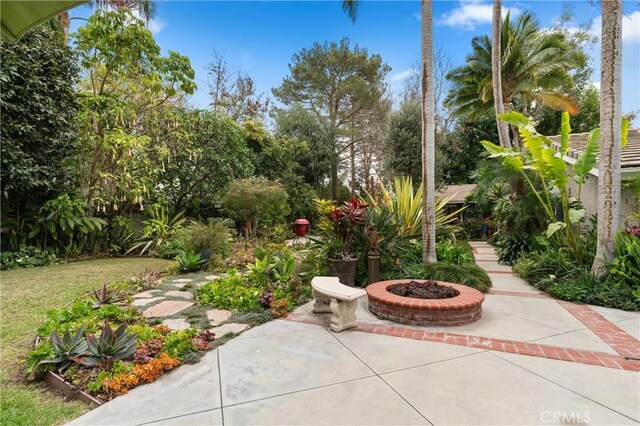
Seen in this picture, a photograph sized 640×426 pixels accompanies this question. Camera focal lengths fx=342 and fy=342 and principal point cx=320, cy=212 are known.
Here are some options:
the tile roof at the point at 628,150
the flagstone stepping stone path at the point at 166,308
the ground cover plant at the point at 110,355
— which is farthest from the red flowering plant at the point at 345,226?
the tile roof at the point at 628,150

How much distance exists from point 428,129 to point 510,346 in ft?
14.0

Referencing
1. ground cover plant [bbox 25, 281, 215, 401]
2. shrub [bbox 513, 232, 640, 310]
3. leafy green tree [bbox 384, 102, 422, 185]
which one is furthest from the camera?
leafy green tree [bbox 384, 102, 422, 185]

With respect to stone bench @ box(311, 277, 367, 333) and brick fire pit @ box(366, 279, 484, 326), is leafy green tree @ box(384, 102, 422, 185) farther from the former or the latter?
stone bench @ box(311, 277, 367, 333)

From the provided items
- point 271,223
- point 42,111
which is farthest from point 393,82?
point 42,111

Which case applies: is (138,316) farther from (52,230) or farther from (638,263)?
(638,263)

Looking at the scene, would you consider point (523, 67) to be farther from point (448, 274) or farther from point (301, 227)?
point (448, 274)

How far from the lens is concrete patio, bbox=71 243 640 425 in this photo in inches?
95.6

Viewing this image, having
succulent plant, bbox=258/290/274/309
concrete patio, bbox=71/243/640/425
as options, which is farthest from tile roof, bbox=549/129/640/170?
succulent plant, bbox=258/290/274/309

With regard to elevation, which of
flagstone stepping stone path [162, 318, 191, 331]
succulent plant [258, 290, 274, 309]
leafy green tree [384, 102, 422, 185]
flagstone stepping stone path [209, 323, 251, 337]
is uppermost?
leafy green tree [384, 102, 422, 185]

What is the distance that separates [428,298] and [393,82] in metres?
21.5

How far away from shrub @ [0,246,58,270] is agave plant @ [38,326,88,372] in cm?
607

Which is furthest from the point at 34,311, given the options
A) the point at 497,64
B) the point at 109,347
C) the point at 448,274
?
the point at 497,64

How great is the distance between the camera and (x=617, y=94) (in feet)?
17.9

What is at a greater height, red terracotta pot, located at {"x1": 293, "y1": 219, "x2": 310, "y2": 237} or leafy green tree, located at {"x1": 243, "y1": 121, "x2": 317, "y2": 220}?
leafy green tree, located at {"x1": 243, "y1": 121, "x2": 317, "y2": 220}
